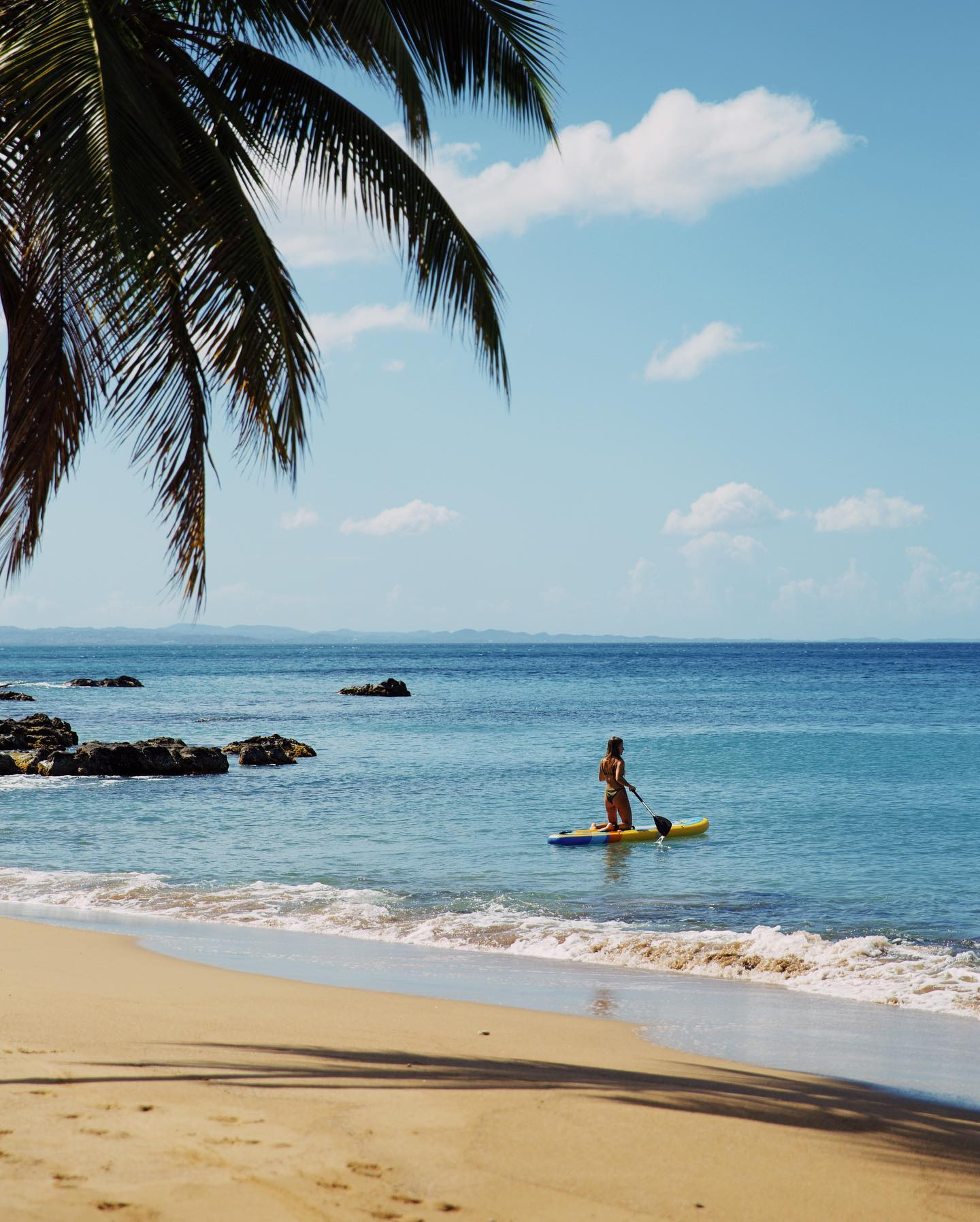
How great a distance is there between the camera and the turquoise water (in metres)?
9.39

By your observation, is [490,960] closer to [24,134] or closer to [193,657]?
[24,134]

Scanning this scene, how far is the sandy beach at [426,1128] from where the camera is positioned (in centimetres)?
347

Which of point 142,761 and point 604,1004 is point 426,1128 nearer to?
point 604,1004

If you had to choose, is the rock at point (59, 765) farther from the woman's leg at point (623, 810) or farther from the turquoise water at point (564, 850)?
the woman's leg at point (623, 810)

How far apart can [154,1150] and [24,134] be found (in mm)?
4074

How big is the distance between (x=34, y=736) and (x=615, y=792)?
17.3m

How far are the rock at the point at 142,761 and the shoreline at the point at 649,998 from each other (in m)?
12.5

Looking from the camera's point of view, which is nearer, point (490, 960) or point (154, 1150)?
point (154, 1150)

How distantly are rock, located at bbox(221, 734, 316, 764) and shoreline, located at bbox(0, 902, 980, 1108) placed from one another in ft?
50.1

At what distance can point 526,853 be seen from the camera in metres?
14.0

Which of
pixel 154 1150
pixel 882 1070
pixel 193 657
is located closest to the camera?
pixel 154 1150

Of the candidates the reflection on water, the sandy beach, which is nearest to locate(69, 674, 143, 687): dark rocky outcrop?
the reflection on water

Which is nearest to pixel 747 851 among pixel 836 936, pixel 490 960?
pixel 836 936

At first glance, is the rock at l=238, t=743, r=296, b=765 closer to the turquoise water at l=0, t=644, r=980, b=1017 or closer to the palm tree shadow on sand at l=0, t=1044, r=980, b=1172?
the turquoise water at l=0, t=644, r=980, b=1017
